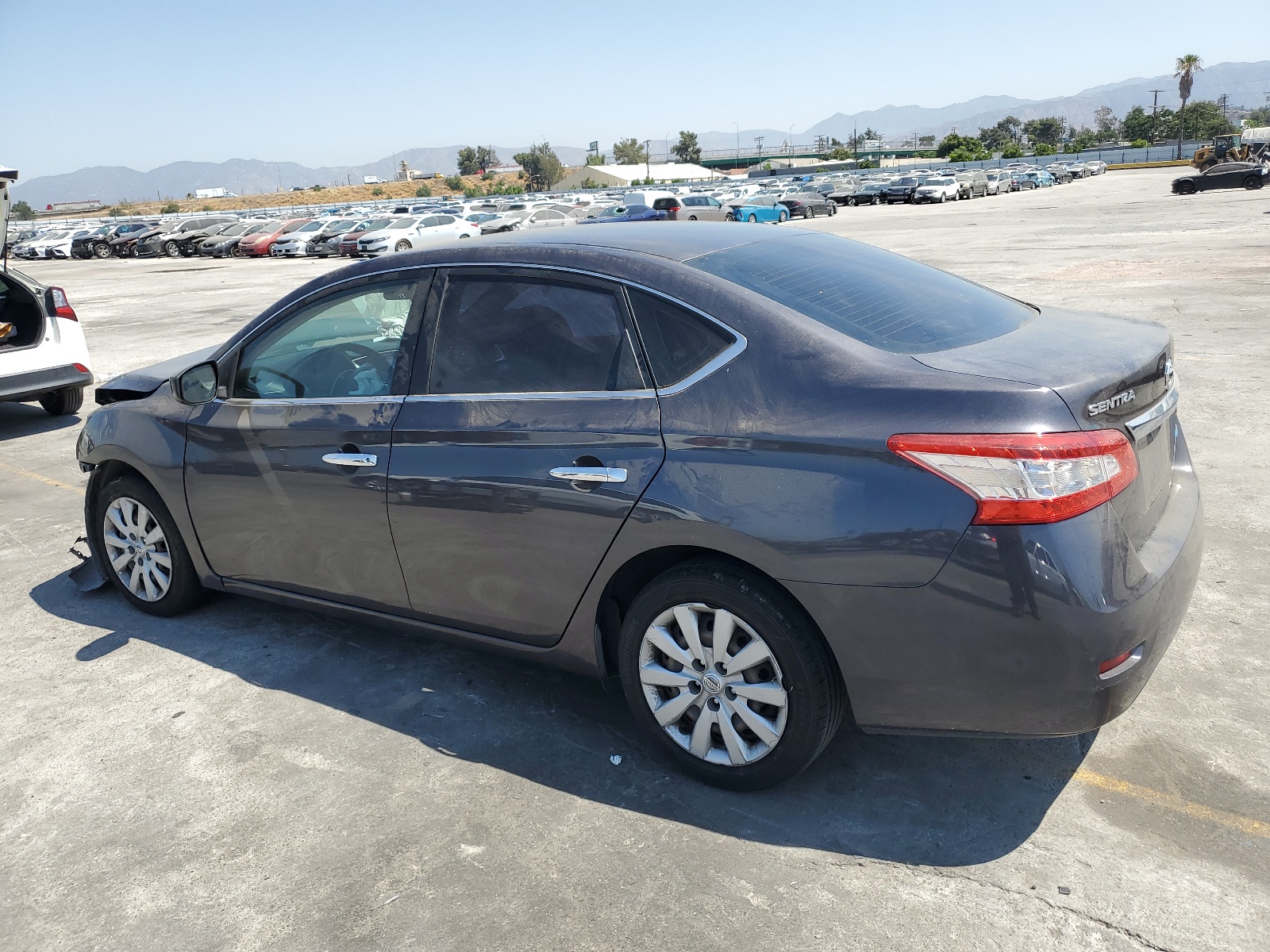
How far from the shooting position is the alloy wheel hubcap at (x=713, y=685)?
9.95 feet

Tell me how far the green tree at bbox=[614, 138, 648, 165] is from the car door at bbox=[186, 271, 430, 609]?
181 meters

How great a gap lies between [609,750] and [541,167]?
143 m

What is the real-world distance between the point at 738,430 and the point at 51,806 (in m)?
2.63

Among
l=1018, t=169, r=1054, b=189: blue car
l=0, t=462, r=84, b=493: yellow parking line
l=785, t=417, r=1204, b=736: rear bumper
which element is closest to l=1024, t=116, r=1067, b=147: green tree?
l=1018, t=169, r=1054, b=189: blue car

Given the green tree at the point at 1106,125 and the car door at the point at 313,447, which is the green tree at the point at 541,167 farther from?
the car door at the point at 313,447

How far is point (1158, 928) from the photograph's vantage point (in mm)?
2533

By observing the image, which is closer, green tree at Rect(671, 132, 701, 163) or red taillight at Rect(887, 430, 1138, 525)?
red taillight at Rect(887, 430, 1138, 525)

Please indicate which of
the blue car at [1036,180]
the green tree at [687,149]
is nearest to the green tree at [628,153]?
the green tree at [687,149]

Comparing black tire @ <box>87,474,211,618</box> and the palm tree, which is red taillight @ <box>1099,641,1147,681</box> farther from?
the palm tree

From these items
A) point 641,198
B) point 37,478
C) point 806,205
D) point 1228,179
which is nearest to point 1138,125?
point 1228,179

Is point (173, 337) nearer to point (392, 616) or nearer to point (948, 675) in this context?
point (392, 616)

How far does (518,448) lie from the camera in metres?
3.35

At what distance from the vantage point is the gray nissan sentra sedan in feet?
8.75

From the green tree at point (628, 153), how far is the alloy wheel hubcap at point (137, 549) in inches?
7122
